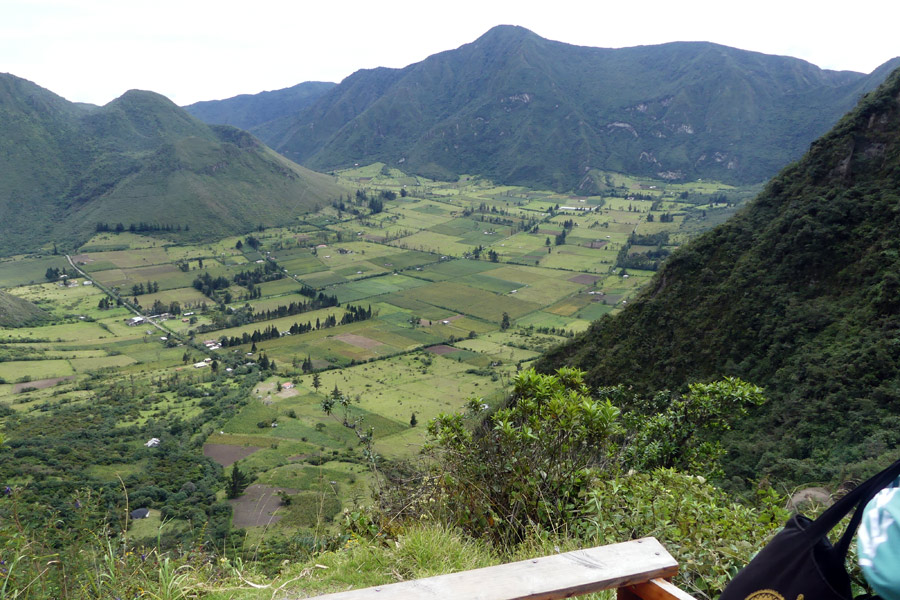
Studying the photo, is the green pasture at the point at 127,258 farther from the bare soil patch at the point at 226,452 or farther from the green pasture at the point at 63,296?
the bare soil patch at the point at 226,452

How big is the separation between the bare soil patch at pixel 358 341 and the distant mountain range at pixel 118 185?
85.0 meters

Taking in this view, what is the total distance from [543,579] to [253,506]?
4006 cm

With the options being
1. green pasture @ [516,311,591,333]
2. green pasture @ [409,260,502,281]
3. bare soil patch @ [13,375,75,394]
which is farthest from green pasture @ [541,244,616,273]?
bare soil patch @ [13,375,75,394]

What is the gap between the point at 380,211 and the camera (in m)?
175

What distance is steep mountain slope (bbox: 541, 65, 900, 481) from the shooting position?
744 inches

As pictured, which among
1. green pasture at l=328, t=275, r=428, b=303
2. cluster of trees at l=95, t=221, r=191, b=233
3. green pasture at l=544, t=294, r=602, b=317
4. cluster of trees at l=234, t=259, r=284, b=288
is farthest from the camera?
cluster of trees at l=95, t=221, r=191, b=233

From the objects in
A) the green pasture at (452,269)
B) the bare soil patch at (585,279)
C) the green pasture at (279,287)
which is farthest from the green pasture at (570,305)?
the green pasture at (279,287)

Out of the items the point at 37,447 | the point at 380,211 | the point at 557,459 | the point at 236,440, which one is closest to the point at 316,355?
the point at 236,440

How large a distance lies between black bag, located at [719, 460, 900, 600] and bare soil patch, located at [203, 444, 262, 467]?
5006 centimetres

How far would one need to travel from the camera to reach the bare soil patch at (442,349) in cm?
7381

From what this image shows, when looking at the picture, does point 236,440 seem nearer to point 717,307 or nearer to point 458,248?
point 717,307

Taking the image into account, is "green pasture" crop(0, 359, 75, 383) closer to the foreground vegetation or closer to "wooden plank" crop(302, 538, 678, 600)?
the foreground vegetation

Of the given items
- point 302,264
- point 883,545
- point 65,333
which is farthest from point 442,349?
point 883,545

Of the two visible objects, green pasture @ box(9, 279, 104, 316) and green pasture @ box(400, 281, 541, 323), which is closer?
green pasture @ box(400, 281, 541, 323)
